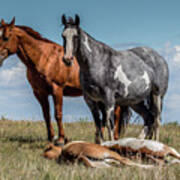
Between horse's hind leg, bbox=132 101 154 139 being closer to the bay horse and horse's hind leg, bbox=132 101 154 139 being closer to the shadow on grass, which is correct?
the bay horse

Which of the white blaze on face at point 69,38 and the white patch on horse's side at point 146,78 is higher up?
the white blaze on face at point 69,38

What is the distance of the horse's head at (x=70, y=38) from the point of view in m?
5.44

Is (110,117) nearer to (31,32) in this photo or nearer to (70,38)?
(70,38)

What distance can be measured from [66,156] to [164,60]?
3.76 meters

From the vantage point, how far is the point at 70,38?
5.54 metres

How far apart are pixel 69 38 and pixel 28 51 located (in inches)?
86.4

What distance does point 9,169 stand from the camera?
181 inches

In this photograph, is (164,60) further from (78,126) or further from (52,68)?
(78,126)

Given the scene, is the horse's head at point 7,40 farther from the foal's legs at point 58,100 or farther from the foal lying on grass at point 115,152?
the foal lying on grass at point 115,152

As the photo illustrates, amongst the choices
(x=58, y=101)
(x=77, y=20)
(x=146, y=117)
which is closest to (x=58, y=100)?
(x=58, y=101)

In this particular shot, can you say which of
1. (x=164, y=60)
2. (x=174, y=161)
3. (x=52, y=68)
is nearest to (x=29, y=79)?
(x=52, y=68)

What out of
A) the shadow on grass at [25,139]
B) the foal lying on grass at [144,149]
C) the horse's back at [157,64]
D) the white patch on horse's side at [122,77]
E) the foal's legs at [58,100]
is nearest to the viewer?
the foal lying on grass at [144,149]

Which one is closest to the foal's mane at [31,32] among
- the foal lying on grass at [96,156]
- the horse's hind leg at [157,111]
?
the horse's hind leg at [157,111]

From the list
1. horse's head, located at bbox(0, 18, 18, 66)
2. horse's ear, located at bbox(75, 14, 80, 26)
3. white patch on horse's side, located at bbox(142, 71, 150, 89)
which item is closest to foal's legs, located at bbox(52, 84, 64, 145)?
horse's head, located at bbox(0, 18, 18, 66)
